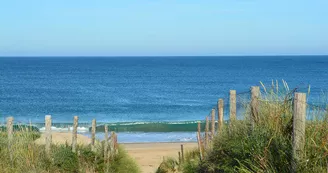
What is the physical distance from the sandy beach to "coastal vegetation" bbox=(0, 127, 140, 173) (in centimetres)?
423

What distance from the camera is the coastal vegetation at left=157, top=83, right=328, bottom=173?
20.6 ft

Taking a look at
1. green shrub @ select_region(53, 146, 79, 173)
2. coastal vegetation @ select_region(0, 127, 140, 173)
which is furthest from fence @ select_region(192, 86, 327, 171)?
green shrub @ select_region(53, 146, 79, 173)

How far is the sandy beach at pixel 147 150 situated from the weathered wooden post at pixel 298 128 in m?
10.9

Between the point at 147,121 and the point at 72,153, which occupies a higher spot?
the point at 72,153

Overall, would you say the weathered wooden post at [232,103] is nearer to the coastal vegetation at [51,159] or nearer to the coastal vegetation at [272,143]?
the coastal vegetation at [272,143]

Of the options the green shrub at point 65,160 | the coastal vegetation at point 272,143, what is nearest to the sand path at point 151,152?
Answer: the green shrub at point 65,160

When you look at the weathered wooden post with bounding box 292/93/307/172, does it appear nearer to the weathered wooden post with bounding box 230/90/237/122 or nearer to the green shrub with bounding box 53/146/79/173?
the weathered wooden post with bounding box 230/90/237/122

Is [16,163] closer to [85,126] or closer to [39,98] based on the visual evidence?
[85,126]

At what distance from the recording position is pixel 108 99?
2060 inches

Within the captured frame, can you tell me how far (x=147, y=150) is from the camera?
942 inches

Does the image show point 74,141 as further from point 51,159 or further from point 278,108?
point 278,108

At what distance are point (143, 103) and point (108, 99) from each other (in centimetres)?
489

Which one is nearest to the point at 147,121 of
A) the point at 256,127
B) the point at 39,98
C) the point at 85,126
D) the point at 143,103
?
the point at 85,126

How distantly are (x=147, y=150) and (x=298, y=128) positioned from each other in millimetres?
17783
